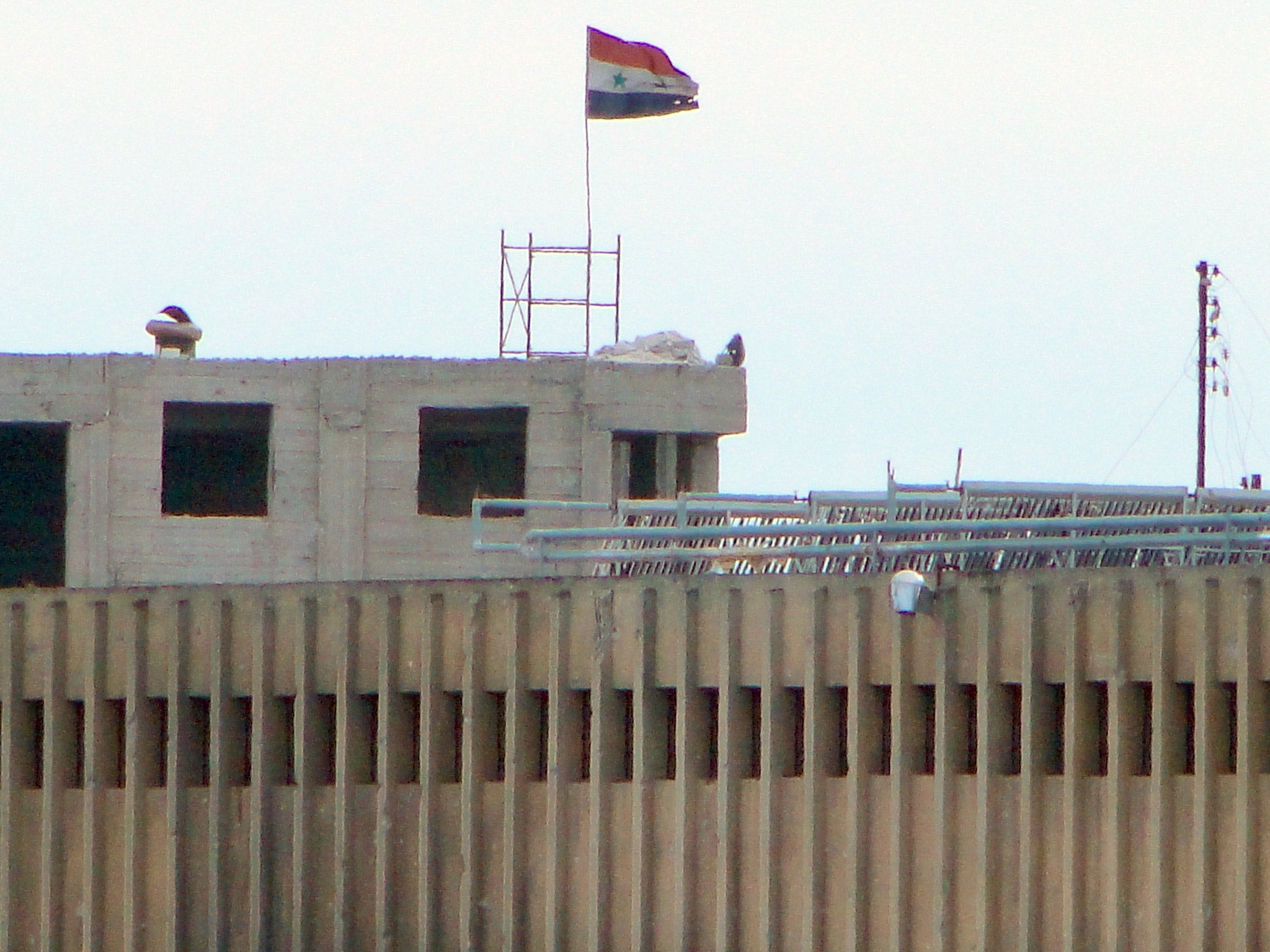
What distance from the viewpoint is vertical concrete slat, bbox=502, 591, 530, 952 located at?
15.0 metres

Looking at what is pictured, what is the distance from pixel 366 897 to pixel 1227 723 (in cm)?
590

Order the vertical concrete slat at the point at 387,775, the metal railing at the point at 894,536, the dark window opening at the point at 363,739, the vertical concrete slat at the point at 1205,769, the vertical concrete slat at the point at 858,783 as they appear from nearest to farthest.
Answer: the vertical concrete slat at the point at 1205,769 → the metal railing at the point at 894,536 → the vertical concrete slat at the point at 858,783 → the vertical concrete slat at the point at 387,775 → the dark window opening at the point at 363,739

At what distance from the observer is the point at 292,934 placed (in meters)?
15.6

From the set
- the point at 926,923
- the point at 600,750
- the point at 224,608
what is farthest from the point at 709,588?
the point at 224,608

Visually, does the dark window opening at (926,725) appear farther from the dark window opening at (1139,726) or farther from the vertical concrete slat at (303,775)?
the vertical concrete slat at (303,775)

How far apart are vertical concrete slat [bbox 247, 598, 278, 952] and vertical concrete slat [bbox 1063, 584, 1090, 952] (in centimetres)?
551

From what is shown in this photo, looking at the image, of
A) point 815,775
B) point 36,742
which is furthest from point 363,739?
point 815,775

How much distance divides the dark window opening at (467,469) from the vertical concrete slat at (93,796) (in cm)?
1377

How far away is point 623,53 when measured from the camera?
95.1 feet

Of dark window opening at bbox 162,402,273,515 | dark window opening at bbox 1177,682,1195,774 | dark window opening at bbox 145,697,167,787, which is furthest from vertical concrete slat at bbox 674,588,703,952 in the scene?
dark window opening at bbox 162,402,273,515

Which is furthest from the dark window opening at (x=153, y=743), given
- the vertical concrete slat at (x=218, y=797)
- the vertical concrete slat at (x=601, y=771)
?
the vertical concrete slat at (x=601, y=771)

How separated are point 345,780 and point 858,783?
3.64 m

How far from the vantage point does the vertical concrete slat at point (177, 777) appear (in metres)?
15.9

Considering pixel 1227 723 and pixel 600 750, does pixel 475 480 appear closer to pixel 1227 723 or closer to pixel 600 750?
pixel 600 750
